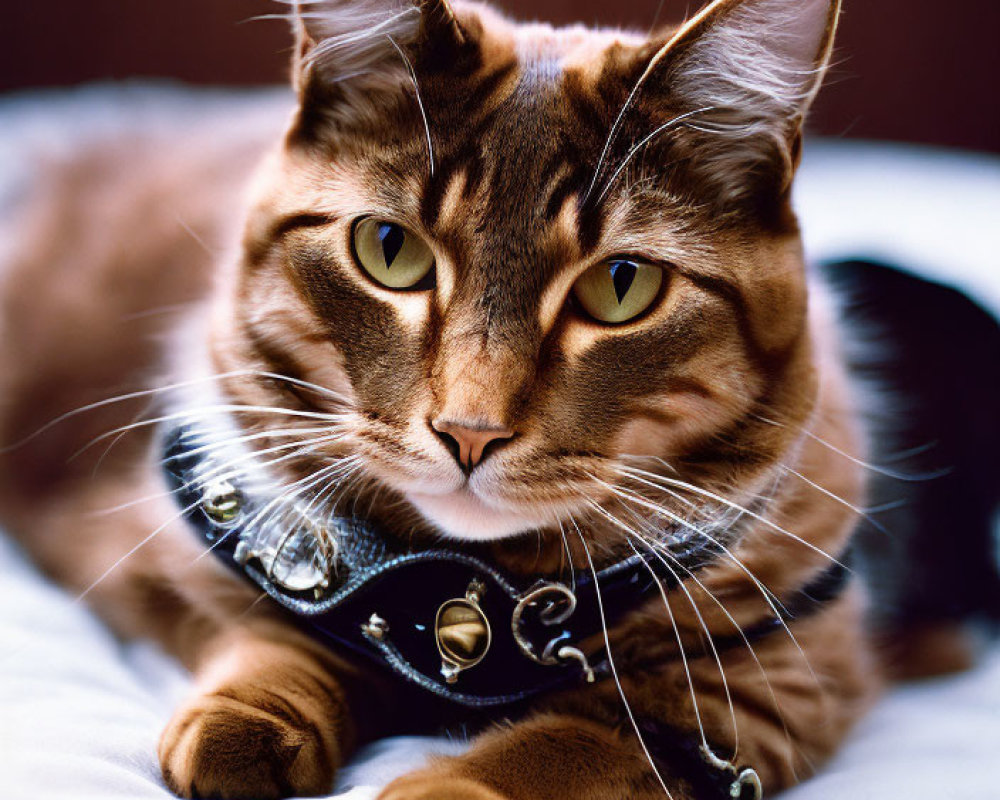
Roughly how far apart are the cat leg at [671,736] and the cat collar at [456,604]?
32 mm

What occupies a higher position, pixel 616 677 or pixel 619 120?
pixel 619 120

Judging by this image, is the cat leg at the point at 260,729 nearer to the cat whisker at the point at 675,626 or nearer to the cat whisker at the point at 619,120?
the cat whisker at the point at 675,626

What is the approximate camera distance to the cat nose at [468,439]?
69 cm

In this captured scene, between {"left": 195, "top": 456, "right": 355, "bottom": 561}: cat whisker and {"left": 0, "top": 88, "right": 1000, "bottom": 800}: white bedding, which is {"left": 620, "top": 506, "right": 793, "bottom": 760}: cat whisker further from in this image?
{"left": 195, "top": 456, "right": 355, "bottom": 561}: cat whisker

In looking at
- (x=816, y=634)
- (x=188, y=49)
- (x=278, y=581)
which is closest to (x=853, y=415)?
(x=816, y=634)

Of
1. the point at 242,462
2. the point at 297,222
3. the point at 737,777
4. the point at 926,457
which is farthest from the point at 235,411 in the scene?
the point at 926,457

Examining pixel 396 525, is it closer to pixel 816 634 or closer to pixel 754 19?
pixel 816 634

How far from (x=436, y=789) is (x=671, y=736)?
21cm

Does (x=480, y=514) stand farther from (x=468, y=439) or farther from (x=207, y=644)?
(x=207, y=644)

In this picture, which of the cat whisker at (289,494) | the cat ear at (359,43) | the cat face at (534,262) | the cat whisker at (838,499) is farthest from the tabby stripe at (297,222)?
the cat whisker at (838,499)

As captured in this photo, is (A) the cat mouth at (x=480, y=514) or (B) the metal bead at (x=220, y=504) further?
(B) the metal bead at (x=220, y=504)

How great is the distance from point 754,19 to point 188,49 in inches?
56.2

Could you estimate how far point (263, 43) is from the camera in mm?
1874

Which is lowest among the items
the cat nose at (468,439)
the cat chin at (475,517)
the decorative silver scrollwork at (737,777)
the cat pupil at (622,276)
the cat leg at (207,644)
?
the cat leg at (207,644)
